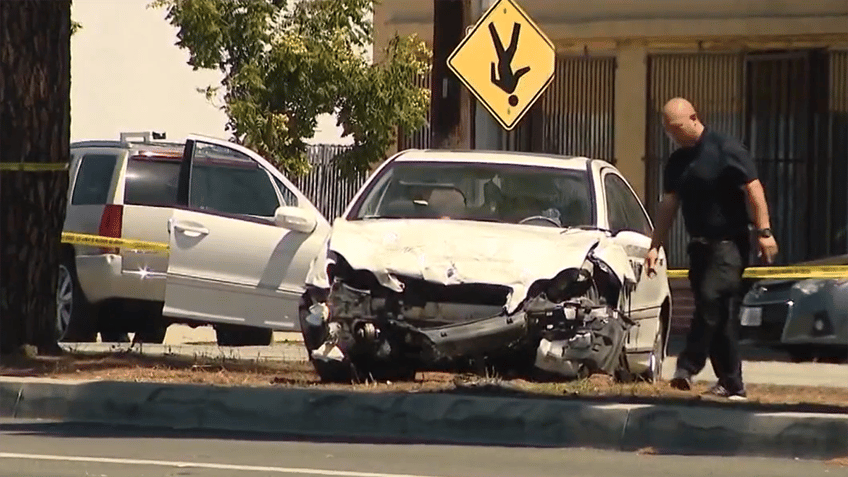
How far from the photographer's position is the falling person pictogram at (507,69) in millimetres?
13109

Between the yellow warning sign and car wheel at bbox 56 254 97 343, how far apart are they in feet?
12.8

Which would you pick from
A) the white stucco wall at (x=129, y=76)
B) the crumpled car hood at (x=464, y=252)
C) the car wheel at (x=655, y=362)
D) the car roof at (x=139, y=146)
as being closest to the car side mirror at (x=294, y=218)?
the crumpled car hood at (x=464, y=252)

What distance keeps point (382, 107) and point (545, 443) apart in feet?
37.3

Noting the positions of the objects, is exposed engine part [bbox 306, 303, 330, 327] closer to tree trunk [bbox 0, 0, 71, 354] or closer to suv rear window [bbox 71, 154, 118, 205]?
tree trunk [bbox 0, 0, 71, 354]

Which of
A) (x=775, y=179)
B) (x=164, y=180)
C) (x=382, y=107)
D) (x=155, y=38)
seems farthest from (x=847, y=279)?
(x=155, y=38)

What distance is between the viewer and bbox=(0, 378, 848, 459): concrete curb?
9.16 meters

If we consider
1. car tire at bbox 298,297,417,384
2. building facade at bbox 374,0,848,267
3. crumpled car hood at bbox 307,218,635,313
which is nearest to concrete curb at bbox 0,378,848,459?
car tire at bbox 298,297,417,384

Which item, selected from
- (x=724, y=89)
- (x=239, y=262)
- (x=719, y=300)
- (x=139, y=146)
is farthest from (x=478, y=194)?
(x=724, y=89)

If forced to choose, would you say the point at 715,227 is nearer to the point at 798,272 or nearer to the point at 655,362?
the point at 655,362

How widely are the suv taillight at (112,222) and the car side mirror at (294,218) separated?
2.10m

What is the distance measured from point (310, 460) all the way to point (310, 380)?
97.7 inches

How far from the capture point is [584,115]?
66.1 feet

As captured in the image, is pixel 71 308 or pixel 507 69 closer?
pixel 507 69

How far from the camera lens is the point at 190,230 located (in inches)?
518
